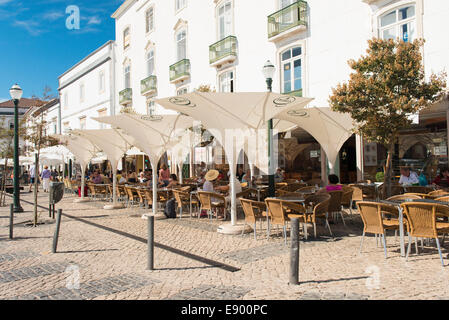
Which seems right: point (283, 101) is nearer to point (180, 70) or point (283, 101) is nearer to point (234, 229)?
point (234, 229)

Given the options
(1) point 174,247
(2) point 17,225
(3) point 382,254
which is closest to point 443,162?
(3) point 382,254

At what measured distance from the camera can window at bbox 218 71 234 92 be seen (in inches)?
795

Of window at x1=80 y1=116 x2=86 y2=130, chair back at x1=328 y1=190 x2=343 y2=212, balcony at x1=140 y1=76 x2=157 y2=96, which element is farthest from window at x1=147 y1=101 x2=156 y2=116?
chair back at x1=328 y1=190 x2=343 y2=212

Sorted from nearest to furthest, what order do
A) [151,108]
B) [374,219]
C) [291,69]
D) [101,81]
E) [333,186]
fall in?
[374,219], [333,186], [291,69], [151,108], [101,81]

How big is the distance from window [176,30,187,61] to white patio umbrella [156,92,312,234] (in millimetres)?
16513

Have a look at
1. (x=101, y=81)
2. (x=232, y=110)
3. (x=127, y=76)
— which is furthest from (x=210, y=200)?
(x=101, y=81)

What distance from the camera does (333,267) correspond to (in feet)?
17.6

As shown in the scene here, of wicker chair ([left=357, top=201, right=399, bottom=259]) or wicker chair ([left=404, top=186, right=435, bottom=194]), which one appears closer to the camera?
wicker chair ([left=357, top=201, right=399, bottom=259])

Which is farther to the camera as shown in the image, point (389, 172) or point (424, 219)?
point (389, 172)

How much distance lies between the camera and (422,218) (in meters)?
5.49

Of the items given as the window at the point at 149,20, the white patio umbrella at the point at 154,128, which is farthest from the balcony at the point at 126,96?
the white patio umbrella at the point at 154,128

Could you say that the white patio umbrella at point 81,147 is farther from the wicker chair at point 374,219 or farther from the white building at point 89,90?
the wicker chair at point 374,219

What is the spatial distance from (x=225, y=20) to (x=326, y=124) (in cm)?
1147

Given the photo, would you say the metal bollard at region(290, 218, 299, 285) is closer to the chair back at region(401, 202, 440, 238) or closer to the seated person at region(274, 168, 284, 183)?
the chair back at region(401, 202, 440, 238)
